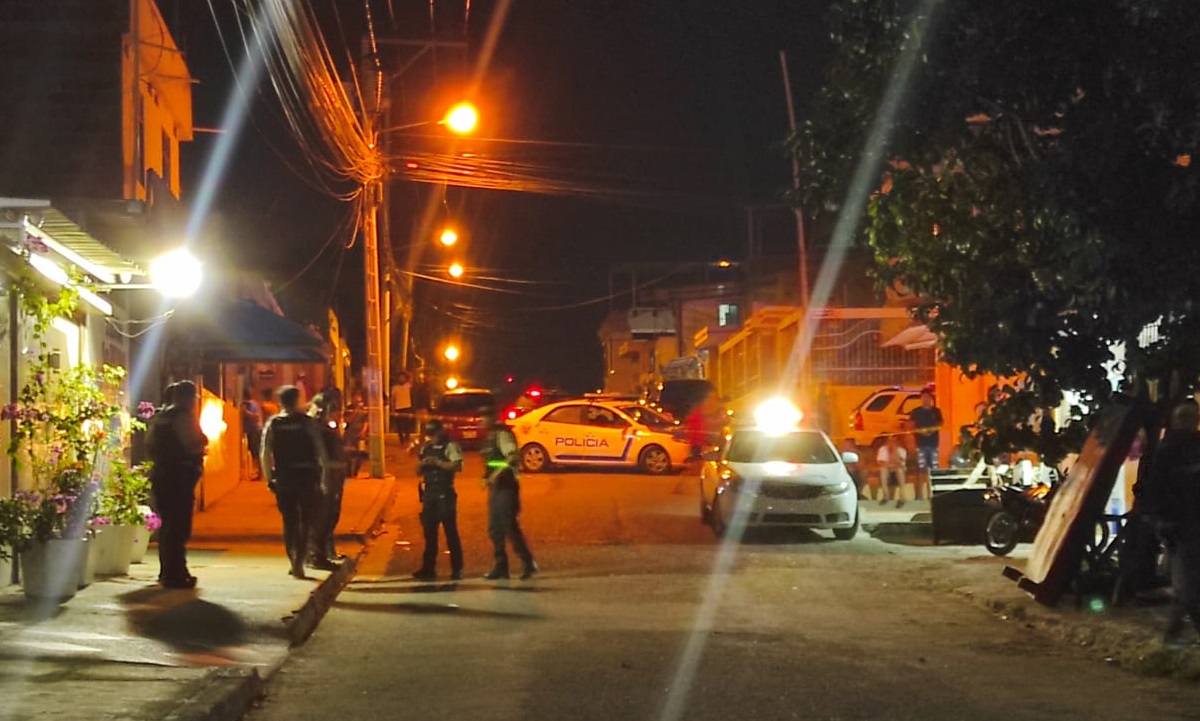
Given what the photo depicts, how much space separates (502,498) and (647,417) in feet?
49.2

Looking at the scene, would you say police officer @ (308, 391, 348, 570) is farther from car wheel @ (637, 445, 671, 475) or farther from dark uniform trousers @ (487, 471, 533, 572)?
car wheel @ (637, 445, 671, 475)

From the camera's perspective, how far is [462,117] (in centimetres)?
2377

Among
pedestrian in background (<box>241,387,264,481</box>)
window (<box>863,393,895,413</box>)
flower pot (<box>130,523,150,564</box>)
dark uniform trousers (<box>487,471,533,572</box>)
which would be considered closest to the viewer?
flower pot (<box>130,523,150,564</box>)

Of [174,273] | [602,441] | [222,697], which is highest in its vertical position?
[174,273]

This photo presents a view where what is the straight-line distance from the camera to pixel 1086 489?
1193 cm

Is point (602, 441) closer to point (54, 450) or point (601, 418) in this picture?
point (601, 418)

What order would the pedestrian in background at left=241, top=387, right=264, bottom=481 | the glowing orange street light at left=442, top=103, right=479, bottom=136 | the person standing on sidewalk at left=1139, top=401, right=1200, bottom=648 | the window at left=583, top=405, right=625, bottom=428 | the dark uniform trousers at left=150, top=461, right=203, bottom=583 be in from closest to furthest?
the person standing on sidewalk at left=1139, top=401, right=1200, bottom=648 < the dark uniform trousers at left=150, top=461, right=203, bottom=583 < the glowing orange street light at left=442, top=103, right=479, bottom=136 < the pedestrian in background at left=241, top=387, right=264, bottom=481 < the window at left=583, top=405, right=625, bottom=428

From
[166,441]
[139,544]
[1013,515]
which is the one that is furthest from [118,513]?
[1013,515]

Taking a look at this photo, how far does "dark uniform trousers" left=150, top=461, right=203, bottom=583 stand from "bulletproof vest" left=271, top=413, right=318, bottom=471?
830 mm

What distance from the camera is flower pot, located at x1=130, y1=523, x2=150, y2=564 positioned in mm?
13730

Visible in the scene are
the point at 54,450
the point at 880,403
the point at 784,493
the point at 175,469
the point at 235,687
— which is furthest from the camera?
the point at 880,403

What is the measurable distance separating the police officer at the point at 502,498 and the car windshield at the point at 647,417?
47.3 feet

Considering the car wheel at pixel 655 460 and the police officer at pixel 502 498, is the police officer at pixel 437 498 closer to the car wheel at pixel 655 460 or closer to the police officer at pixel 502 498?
the police officer at pixel 502 498

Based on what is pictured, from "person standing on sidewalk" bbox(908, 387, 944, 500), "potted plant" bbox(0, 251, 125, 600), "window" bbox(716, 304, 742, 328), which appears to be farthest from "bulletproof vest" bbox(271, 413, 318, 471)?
"window" bbox(716, 304, 742, 328)
